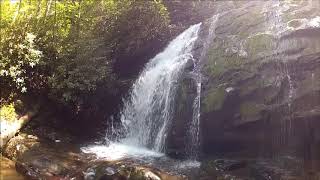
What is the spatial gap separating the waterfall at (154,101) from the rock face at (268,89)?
4.64ft

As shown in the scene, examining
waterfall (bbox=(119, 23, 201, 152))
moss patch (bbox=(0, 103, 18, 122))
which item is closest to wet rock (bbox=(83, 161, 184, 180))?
waterfall (bbox=(119, 23, 201, 152))

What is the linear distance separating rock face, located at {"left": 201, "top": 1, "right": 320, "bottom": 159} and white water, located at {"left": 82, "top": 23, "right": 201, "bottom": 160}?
1.44m

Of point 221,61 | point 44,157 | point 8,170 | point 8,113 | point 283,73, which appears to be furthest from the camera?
point 8,113

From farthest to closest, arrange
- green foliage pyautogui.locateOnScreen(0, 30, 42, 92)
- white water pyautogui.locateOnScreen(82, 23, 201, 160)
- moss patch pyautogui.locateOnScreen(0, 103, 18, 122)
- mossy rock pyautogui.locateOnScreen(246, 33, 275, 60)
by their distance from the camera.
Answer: green foliage pyautogui.locateOnScreen(0, 30, 42, 92)
moss patch pyautogui.locateOnScreen(0, 103, 18, 122)
white water pyautogui.locateOnScreen(82, 23, 201, 160)
mossy rock pyautogui.locateOnScreen(246, 33, 275, 60)

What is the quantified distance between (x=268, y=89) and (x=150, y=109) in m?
4.63

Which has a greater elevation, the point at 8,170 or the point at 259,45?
the point at 259,45

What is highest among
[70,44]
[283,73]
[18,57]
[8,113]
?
[70,44]

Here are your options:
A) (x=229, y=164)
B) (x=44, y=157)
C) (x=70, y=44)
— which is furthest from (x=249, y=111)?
(x=70, y=44)

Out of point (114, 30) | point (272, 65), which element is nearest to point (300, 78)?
point (272, 65)

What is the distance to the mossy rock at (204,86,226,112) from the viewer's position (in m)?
→ 12.5

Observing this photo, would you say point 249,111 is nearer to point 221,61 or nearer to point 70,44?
point 221,61

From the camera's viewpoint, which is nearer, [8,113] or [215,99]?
[215,99]

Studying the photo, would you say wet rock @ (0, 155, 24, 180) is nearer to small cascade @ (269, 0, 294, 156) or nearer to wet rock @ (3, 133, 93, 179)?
wet rock @ (3, 133, 93, 179)

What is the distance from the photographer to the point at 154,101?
14.7 metres
